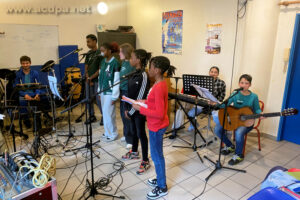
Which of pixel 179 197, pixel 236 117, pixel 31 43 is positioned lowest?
pixel 179 197

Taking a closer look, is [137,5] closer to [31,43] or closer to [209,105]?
[31,43]

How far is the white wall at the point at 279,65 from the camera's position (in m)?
3.29

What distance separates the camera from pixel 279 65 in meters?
3.48

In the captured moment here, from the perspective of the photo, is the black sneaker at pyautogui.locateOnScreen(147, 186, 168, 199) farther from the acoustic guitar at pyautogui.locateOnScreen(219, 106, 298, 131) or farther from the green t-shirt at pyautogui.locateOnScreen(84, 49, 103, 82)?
the green t-shirt at pyautogui.locateOnScreen(84, 49, 103, 82)

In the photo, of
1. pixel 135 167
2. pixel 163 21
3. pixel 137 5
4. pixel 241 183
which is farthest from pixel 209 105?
pixel 137 5

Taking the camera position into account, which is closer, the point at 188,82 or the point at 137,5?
the point at 188,82

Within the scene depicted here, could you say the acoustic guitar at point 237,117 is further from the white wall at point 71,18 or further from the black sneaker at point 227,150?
the white wall at point 71,18

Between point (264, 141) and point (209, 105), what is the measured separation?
54.1 inches

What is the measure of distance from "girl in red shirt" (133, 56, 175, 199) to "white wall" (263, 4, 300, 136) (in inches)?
88.7

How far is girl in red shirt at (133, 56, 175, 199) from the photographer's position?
201 cm

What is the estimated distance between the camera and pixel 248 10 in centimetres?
362

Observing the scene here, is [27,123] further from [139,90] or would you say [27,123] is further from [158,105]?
[158,105]

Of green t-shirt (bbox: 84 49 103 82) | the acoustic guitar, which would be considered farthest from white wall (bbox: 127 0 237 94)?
green t-shirt (bbox: 84 49 103 82)

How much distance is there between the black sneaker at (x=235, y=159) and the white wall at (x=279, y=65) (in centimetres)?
109
